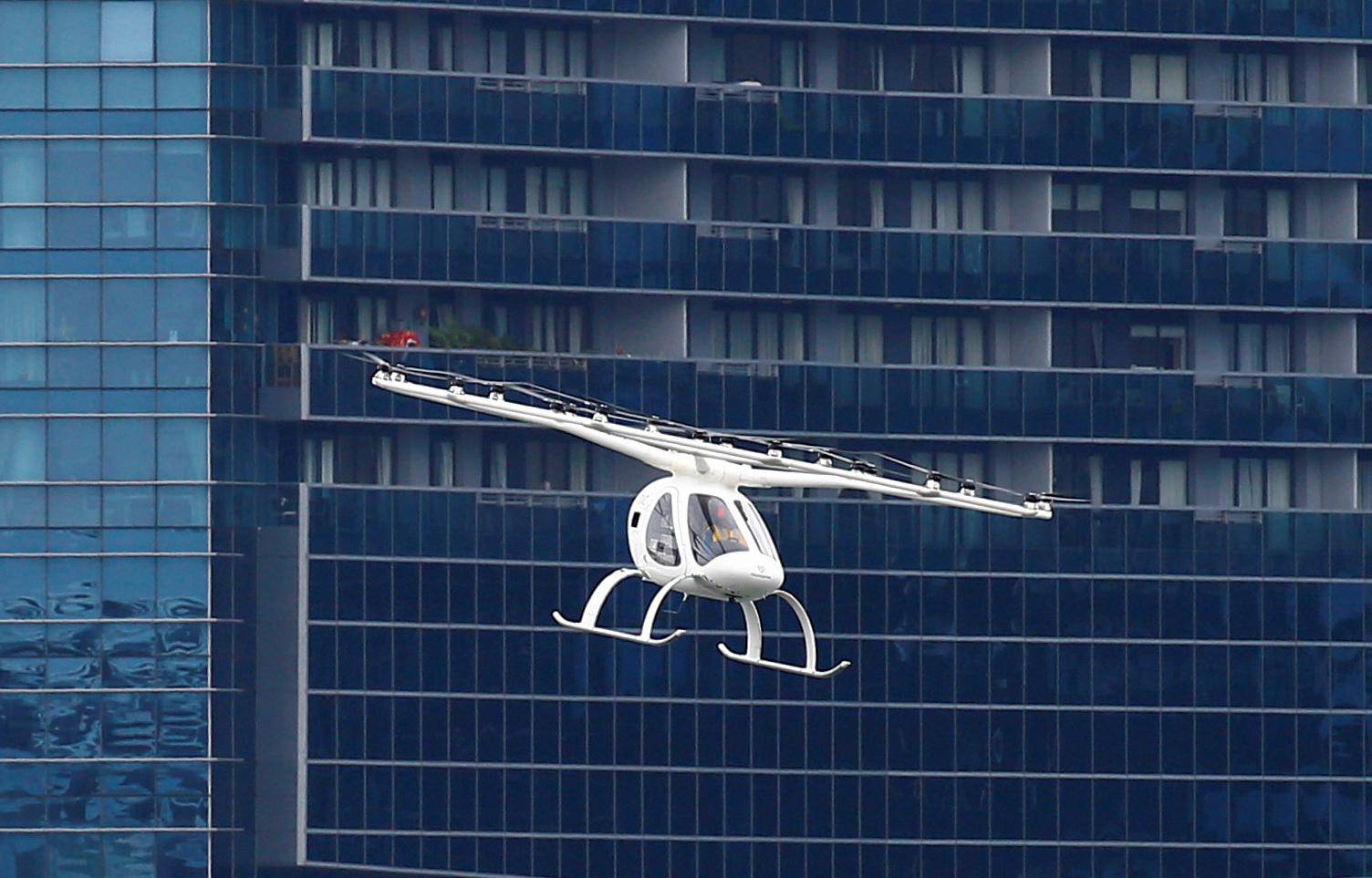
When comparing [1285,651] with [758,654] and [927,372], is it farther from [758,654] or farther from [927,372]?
[758,654]

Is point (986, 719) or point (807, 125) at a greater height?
point (807, 125)

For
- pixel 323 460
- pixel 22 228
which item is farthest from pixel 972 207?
pixel 22 228

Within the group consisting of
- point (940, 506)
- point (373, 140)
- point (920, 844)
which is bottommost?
point (920, 844)

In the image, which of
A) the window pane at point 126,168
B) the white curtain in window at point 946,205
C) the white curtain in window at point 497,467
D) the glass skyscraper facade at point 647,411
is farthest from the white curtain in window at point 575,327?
the window pane at point 126,168

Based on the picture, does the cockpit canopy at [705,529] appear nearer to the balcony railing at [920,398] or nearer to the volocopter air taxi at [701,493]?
the volocopter air taxi at [701,493]

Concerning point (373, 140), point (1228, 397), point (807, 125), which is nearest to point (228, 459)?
point (373, 140)

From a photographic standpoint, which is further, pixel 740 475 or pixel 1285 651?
pixel 1285 651
